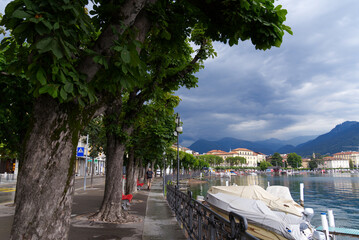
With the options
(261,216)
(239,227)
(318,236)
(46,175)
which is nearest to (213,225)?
(239,227)

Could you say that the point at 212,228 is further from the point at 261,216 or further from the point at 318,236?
the point at 318,236

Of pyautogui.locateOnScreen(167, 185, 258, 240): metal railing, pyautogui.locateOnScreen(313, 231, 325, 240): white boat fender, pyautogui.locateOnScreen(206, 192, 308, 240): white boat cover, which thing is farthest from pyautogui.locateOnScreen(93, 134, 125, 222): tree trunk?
pyautogui.locateOnScreen(313, 231, 325, 240): white boat fender

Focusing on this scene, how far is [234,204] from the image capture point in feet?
38.9

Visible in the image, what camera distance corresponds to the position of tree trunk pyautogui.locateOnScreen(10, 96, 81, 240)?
3.12 metres

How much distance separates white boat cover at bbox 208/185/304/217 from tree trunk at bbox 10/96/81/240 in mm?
12705

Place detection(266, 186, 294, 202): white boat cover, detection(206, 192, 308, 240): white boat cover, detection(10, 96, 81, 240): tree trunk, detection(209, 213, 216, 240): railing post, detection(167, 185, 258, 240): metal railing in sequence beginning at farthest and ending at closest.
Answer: detection(266, 186, 294, 202): white boat cover, detection(206, 192, 308, 240): white boat cover, detection(209, 213, 216, 240): railing post, detection(10, 96, 81, 240): tree trunk, detection(167, 185, 258, 240): metal railing

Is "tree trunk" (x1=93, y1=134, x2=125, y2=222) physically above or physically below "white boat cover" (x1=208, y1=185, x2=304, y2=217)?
above

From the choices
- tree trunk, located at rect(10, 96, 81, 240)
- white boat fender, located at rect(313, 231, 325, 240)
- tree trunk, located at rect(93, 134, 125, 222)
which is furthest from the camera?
white boat fender, located at rect(313, 231, 325, 240)

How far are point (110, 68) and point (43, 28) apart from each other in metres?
1.04

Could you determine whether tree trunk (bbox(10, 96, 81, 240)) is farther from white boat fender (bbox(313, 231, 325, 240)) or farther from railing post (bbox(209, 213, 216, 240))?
white boat fender (bbox(313, 231, 325, 240))

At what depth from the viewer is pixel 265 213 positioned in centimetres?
1015

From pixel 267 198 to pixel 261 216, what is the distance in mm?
4931

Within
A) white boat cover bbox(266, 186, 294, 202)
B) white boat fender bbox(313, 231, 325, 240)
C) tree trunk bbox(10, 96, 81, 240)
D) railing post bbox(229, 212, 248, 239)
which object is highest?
tree trunk bbox(10, 96, 81, 240)

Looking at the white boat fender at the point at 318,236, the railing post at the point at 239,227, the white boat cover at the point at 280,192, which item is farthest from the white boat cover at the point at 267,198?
the railing post at the point at 239,227
